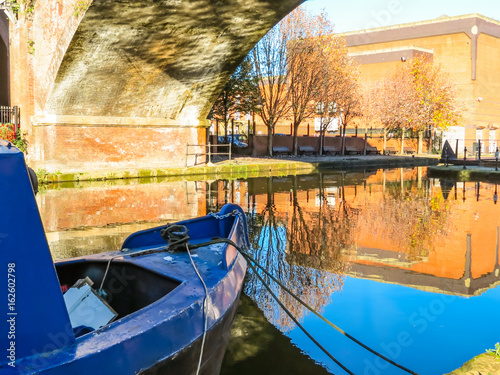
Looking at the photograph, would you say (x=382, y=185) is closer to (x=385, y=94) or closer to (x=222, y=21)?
(x=222, y=21)

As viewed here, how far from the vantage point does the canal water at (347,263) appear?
378cm

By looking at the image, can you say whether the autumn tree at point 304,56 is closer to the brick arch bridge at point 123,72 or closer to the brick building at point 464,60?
the brick arch bridge at point 123,72

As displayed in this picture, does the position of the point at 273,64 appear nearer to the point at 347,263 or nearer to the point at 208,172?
the point at 208,172

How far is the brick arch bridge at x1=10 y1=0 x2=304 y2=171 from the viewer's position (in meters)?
12.9

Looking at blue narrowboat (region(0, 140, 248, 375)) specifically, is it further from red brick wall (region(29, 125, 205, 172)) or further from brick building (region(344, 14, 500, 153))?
brick building (region(344, 14, 500, 153))

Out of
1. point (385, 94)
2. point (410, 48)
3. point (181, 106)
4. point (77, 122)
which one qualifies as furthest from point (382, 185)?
point (410, 48)

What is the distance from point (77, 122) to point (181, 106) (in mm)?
3930

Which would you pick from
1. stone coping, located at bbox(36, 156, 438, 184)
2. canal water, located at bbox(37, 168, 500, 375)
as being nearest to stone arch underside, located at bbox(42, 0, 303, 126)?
stone coping, located at bbox(36, 156, 438, 184)

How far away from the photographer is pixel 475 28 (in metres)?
39.3

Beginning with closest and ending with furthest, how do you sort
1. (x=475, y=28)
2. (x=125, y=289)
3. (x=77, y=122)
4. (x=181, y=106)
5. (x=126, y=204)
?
(x=125, y=289)
(x=126, y=204)
(x=77, y=122)
(x=181, y=106)
(x=475, y=28)

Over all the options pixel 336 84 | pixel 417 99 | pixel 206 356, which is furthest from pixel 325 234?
pixel 417 99

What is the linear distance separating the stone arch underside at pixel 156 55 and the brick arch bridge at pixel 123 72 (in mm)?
32

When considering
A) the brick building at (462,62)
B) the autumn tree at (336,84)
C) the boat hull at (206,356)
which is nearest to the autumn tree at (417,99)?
the brick building at (462,62)

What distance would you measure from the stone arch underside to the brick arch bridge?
0.03 meters
